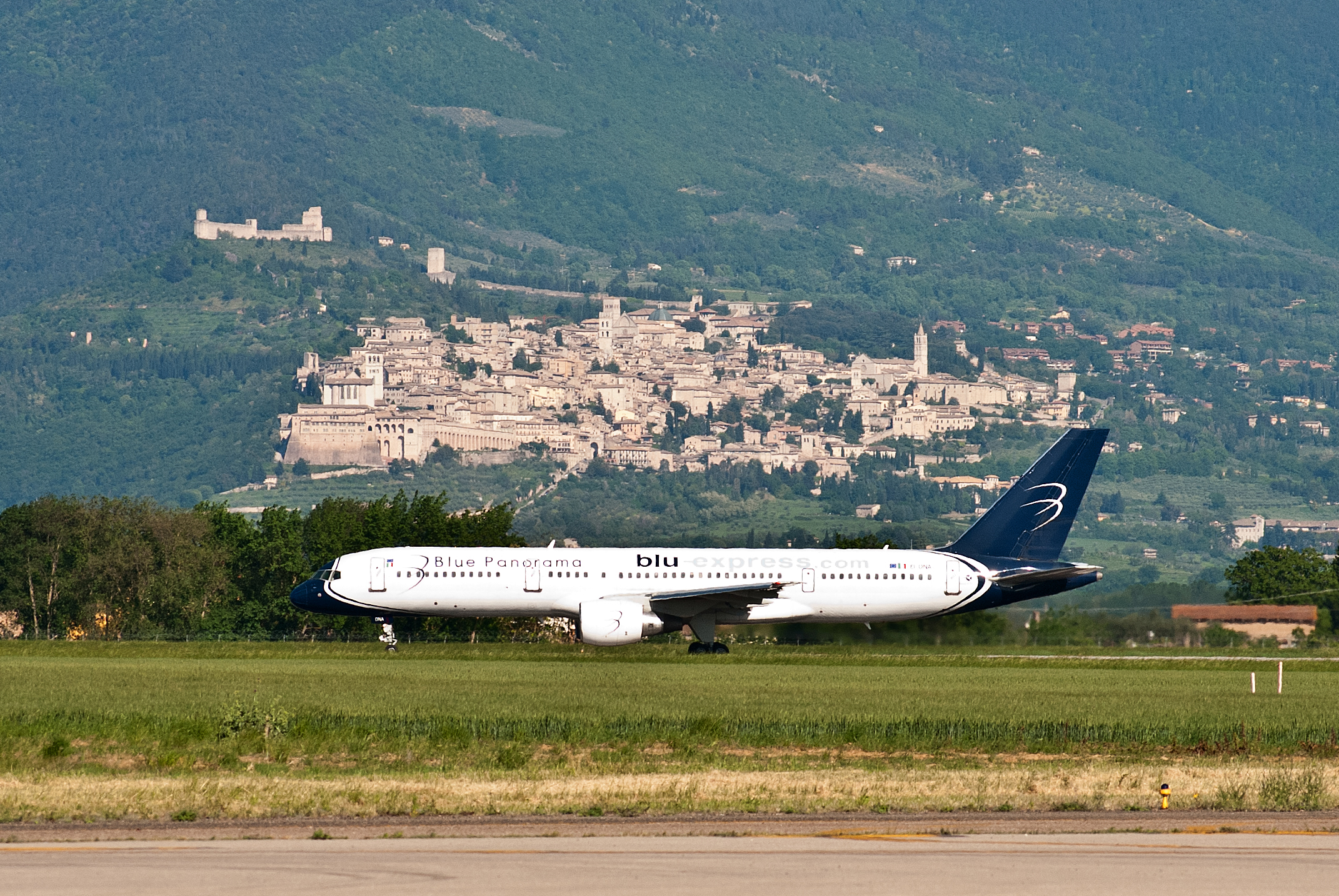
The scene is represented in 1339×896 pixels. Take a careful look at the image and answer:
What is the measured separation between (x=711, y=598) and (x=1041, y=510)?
12.8 meters

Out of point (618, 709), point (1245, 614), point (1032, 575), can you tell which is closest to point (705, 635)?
point (1032, 575)

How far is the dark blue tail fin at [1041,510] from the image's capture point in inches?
2635

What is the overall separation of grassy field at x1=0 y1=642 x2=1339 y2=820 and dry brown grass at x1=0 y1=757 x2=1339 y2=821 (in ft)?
0.21

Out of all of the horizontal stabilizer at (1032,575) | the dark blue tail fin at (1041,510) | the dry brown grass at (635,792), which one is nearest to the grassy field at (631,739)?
the dry brown grass at (635,792)

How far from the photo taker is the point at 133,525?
109875mm

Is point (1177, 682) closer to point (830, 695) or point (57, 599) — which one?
point (830, 695)

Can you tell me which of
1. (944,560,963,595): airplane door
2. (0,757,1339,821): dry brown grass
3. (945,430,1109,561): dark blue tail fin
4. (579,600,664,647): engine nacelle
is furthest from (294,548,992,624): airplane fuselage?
(0,757,1339,821): dry brown grass

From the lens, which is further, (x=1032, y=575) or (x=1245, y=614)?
(x=1245, y=614)

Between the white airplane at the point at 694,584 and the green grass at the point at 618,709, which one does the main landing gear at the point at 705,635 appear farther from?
the green grass at the point at 618,709

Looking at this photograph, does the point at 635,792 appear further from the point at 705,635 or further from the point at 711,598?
the point at 705,635

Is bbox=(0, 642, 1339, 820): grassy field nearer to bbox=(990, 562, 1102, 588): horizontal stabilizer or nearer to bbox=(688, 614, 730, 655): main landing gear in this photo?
bbox=(688, 614, 730, 655): main landing gear

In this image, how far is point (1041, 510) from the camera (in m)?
67.2

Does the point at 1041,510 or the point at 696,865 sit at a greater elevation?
the point at 1041,510

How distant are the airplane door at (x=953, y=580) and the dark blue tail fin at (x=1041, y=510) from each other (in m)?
1.51
